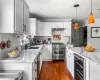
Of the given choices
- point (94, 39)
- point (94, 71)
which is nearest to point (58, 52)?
point (94, 39)

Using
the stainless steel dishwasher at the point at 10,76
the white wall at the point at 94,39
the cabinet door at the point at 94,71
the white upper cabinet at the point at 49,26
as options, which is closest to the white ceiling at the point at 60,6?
the white upper cabinet at the point at 49,26

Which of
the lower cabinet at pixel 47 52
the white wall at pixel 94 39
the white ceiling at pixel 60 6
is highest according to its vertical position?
the white ceiling at pixel 60 6

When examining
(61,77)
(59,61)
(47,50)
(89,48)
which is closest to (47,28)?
(47,50)

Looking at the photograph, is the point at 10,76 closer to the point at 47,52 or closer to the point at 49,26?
the point at 47,52

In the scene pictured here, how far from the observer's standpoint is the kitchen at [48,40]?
7.80 feet

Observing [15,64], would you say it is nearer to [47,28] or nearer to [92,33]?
[47,28]

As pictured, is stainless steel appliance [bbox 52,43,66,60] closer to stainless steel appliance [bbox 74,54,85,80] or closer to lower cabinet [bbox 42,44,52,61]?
lower cabinet [bbox 42,44,52,61]

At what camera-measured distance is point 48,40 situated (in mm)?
7531

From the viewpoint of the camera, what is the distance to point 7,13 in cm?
228

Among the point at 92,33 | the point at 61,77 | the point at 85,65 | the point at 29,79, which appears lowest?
the point at 61,77

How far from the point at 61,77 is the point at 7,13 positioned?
287 centimetres

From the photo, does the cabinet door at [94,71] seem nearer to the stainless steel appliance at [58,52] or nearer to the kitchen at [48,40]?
the kitchen at [48,40]

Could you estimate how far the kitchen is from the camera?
7.80 ft

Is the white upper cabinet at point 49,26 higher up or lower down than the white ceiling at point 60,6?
lower down
